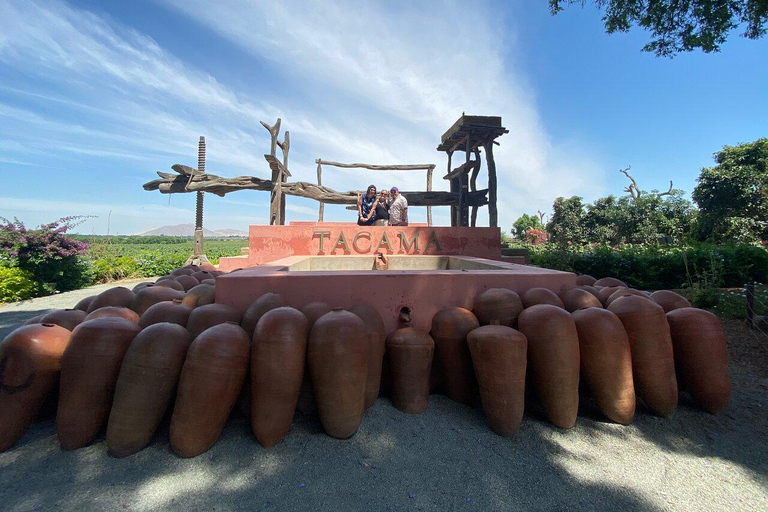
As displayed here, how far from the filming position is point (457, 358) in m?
2.64

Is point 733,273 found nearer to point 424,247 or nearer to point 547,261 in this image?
point 547,261

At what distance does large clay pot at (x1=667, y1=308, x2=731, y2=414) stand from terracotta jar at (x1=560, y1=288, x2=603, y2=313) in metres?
0.58

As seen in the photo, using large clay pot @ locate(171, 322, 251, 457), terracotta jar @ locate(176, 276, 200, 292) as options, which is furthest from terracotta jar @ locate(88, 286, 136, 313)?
large clay pot @ locate(171, 322, 251, 457)

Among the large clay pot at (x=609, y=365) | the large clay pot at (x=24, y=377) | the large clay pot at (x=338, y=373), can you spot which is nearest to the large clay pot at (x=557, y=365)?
the large clay pot at (x=609, y=365)

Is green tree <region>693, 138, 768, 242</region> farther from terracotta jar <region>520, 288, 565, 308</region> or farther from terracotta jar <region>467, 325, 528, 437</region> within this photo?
terracotta jar <region>467, 325, 528, 437</region>

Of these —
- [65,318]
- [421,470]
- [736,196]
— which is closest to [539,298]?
[421,470]

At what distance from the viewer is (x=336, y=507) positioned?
169cm

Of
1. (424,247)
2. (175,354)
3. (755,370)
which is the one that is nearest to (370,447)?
(175,354)

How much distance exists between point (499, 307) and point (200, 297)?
253 cm

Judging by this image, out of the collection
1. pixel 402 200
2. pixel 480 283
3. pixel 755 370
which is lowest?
pixel 755 370

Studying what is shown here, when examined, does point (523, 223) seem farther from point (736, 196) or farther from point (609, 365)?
point (609, 365)

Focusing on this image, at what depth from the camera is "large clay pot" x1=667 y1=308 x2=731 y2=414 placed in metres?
2.56

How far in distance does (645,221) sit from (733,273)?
12688mm

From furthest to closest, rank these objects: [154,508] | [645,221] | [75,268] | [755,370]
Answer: [645,221], [75,268], [755,370], [154,508]
